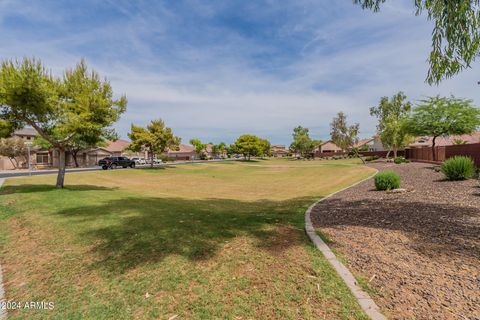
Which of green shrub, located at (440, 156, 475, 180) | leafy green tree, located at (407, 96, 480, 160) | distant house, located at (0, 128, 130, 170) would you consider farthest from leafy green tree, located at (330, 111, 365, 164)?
distant house, located at (0, 128, 130, 170)

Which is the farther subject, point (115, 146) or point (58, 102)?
point (115, 146)

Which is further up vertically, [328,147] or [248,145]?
[248,145]

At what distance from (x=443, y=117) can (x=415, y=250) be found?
3466cm

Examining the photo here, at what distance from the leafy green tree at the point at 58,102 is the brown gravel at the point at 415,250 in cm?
1290

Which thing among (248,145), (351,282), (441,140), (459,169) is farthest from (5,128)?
(441,140)

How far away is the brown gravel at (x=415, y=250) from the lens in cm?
310

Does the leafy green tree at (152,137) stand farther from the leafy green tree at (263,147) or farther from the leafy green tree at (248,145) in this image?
the leafy green tree at (263,147)

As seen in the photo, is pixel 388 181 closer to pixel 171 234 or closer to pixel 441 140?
pixel 171 234

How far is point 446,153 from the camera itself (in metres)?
24.0

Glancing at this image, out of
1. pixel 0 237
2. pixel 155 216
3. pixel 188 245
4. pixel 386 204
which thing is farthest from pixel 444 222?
pixel 0 237

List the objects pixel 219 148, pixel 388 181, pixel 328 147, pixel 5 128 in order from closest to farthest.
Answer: pixel 388 181 < pixel 5 128 < pixel 328 147 < pixel 219 148

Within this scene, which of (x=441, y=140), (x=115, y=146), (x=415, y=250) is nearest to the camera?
(x=415, y=250)

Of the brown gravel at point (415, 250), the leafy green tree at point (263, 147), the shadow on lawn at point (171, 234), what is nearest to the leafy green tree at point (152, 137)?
the shadow on lawn at point (171, 234)

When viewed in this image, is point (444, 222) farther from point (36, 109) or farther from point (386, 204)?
point (36, 109)
